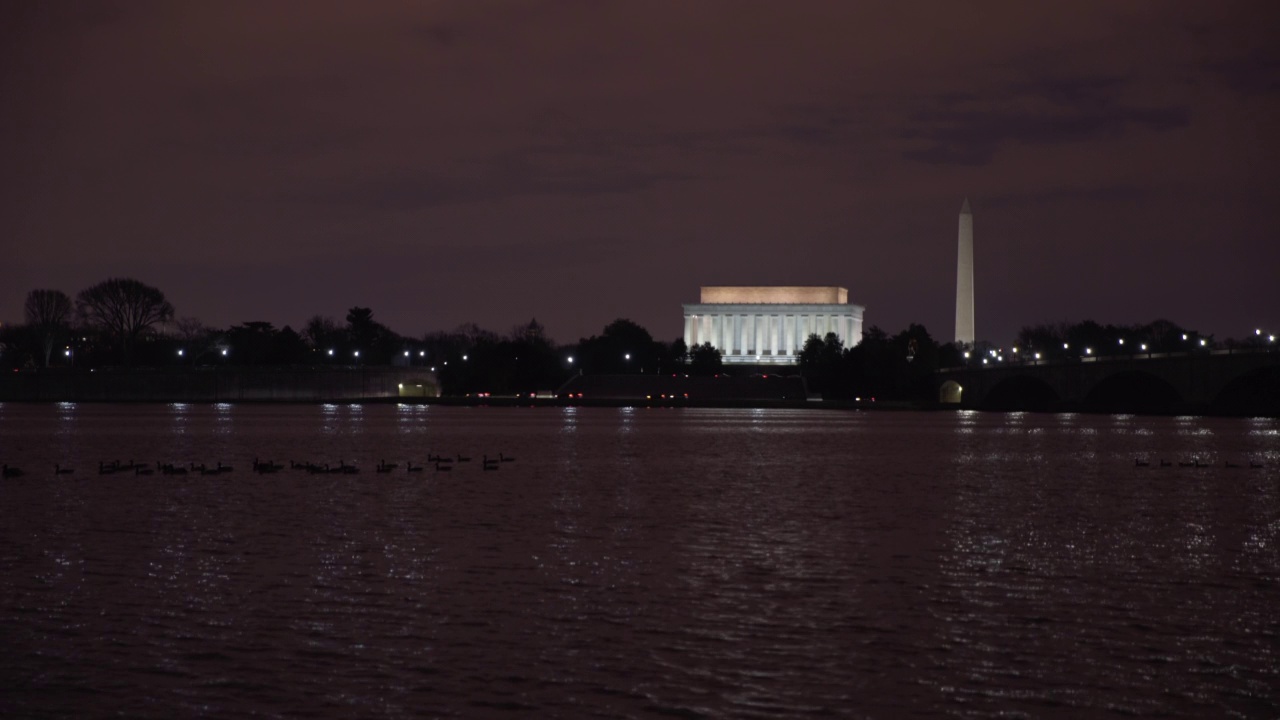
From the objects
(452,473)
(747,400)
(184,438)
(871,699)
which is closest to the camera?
(871,699)

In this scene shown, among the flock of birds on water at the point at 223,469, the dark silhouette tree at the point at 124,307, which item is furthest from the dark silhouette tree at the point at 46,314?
the flock of birds on water at the point at 223,469

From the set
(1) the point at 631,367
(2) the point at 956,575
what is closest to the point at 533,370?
(1) the point at 631,367

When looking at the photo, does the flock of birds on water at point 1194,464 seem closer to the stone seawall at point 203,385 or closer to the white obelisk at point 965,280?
the stone seawall at point 203,385

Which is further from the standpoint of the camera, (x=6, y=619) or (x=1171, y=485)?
(x=1171, y=485)

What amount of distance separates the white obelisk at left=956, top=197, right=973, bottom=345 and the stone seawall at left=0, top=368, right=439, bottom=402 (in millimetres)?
66471

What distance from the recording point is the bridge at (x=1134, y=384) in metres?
96.1

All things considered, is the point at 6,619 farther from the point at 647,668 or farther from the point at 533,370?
the point at 533,370

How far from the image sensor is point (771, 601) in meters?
21.5

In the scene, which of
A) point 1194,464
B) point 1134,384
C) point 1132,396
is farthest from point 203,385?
point 1194,464

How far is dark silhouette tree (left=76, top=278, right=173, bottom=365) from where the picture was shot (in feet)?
594

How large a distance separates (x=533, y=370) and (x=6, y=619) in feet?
532

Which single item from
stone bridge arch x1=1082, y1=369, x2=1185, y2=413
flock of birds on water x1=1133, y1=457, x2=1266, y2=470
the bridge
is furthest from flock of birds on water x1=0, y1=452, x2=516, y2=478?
stone bridge arch x1=1082, y1=369, x2=1185, y2=413

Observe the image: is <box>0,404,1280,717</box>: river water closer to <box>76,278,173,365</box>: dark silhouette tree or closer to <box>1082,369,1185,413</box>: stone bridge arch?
<box>1082,369,1185,413</box>: stone bridge arch

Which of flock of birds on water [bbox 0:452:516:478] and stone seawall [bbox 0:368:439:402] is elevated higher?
stone seawall [bbox 0:368:439:402]
